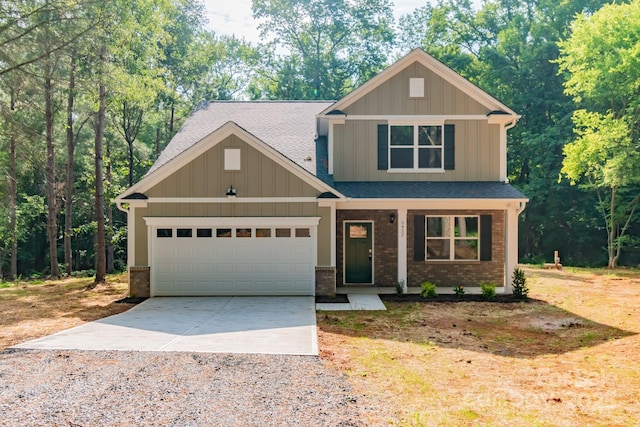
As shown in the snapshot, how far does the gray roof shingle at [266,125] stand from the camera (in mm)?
15508

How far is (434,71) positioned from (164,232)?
8.93 metres

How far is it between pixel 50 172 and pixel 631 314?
20.7 m

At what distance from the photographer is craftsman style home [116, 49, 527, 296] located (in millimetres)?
13305

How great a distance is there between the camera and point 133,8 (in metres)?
16.7

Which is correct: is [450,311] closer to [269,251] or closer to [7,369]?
[269,251]

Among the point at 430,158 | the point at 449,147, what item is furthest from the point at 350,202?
the point at 449,147

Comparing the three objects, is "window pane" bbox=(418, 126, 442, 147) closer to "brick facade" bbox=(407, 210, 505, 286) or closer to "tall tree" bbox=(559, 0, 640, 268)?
"brick facade" bbox=(407, 210, 505, 286)

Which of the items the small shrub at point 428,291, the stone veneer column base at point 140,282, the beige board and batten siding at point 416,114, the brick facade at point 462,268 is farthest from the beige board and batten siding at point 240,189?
the brick facade at point 462,268

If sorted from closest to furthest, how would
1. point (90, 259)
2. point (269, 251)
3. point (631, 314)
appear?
point (631, 314)
point (269, 251)
point (90, 259)

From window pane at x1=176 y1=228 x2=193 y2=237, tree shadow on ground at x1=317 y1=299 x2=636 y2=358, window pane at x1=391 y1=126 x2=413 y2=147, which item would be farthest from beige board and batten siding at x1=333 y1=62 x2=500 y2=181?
window pane at x1=176 y1=228 x2=193 y2=237

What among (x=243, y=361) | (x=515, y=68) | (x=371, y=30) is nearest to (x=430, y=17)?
(x=371, y=30)

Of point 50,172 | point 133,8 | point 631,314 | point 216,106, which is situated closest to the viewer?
point 631,314

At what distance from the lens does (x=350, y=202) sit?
559 inches

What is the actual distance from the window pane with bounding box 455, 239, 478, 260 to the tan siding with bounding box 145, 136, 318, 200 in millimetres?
4619
